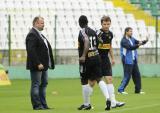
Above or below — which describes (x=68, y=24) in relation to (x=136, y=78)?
above

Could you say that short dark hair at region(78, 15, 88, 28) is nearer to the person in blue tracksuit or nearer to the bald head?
the bald head

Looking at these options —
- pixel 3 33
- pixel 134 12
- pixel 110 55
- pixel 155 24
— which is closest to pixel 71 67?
pixel 3 33

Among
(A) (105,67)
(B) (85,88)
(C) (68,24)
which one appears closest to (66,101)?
(A) (105,67)

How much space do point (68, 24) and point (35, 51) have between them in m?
19.5

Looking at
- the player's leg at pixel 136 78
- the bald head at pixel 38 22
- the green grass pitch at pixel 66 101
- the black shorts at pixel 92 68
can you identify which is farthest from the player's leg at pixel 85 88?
the player's leg at pixel 136 78

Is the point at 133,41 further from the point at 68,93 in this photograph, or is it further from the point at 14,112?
the point at 14,112

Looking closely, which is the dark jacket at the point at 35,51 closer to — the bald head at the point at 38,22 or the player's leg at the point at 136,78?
the bald head at the point at 38,22

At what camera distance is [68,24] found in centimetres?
3372

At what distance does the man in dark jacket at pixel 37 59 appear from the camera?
1422cm

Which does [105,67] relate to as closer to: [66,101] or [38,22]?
[38,22]

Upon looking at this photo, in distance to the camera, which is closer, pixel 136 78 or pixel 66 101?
pixel 66 101

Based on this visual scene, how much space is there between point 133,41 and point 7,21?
11.0 meters

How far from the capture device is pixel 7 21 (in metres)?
29.8

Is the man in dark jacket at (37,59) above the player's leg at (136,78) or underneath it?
above
